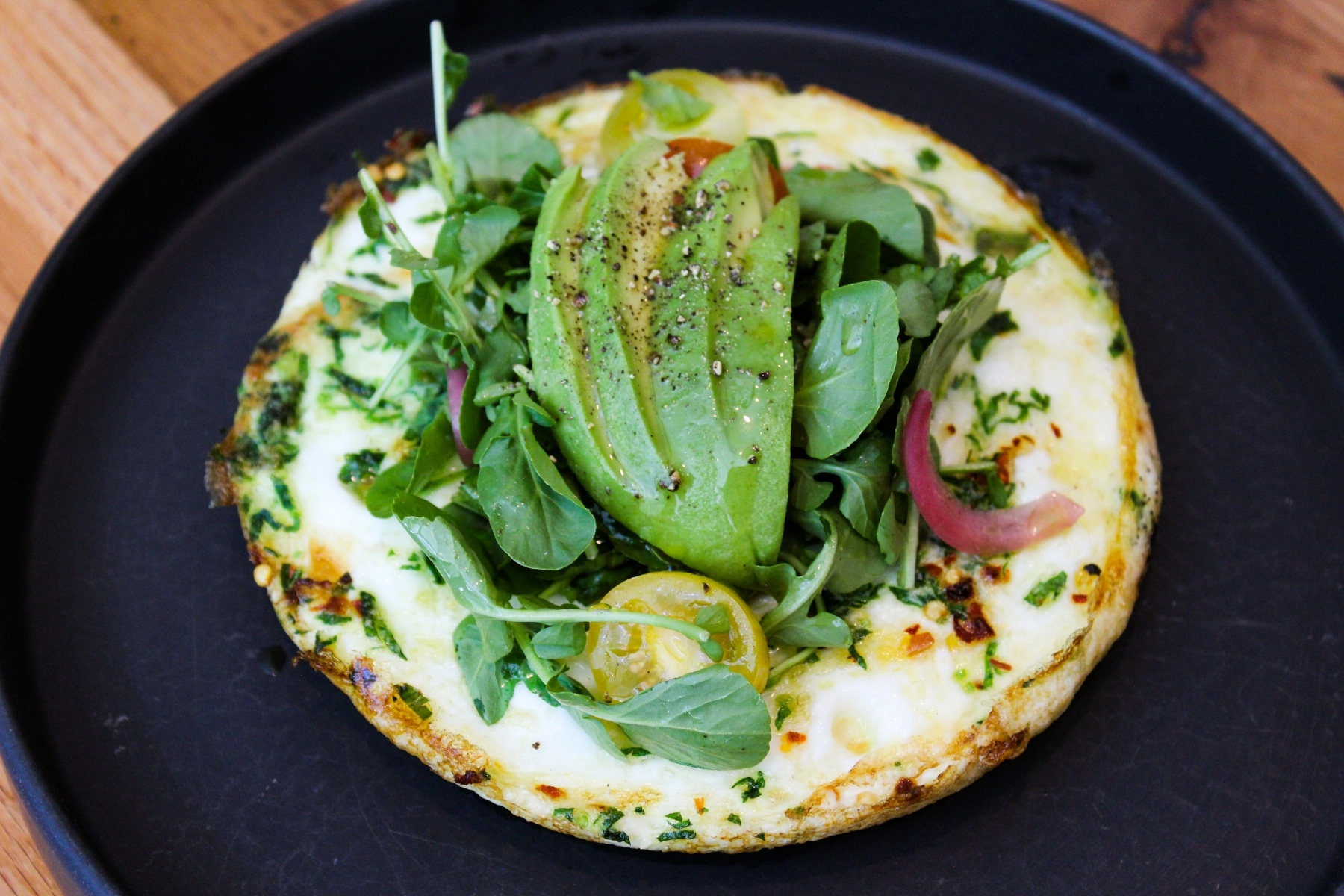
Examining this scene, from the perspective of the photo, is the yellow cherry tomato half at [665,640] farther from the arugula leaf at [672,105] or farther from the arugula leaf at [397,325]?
→ the arugula leaf at [672,105]

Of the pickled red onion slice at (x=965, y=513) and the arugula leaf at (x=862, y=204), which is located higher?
the arugula leaf at (x=862, y=204)

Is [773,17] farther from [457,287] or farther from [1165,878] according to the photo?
[1165,878]

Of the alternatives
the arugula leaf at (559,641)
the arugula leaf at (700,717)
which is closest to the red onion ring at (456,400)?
the arugula leaf at (559,641)

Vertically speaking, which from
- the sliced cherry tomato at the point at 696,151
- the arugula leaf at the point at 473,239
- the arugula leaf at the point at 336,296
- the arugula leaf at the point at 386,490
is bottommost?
the arugula leaf at the point at 386,490

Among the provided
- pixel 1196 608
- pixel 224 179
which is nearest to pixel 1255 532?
pixel 1196 608

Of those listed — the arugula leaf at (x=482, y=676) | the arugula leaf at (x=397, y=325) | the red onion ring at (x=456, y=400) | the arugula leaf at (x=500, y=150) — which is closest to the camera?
the arugula leaf at (x=482, y=676)

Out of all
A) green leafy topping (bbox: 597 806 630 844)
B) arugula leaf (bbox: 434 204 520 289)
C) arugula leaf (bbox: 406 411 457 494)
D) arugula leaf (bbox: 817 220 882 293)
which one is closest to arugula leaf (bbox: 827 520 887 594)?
arugula leaf (bbox: 817 220 882 293)

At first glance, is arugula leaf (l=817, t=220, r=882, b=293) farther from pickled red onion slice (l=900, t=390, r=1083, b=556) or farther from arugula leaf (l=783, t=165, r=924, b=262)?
pickled red onion slice (l=900, t=390, r=1083, b=556)

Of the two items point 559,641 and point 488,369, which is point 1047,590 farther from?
point 488,369
